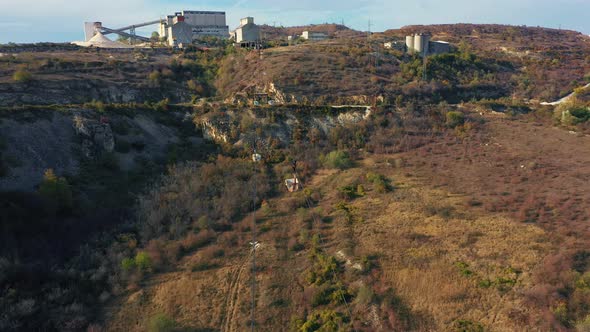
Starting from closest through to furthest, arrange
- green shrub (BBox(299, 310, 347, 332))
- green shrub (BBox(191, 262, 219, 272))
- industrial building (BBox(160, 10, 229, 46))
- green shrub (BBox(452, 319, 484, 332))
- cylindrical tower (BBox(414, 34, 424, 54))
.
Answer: green shrub (BBox(452, 319, 484, 332))
green shrub (BBox(299, 310, 347, 332))
green shrub (BBox(191, 262, 219, 272))
cylindrical tower (BBox(414, 34, 424, 54))
industrial building (BBox(160, 10, 229, 46))

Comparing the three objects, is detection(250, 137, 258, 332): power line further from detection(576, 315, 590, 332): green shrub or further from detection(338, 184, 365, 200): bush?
detection(576, 315, 590, 332): green shrub

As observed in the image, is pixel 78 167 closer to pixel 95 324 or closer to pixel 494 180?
pixel 95 324

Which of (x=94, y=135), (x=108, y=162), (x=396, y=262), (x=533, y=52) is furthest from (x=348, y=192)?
(x=533, y=52)

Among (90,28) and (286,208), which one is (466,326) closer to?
(286,208)

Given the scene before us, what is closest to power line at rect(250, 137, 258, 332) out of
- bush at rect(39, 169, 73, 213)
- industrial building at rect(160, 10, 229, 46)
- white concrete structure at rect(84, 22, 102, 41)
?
bush at rect(39, 169, 73, 213)

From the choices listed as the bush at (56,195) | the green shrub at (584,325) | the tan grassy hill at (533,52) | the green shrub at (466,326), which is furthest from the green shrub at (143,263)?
the tan grassy hill at (533,52)

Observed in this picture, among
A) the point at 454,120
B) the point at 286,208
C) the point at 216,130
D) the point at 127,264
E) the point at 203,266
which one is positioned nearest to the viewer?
the point at 127,264

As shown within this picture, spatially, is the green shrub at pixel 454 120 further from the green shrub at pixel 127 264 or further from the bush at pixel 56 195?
the bush at pixel 56 195
